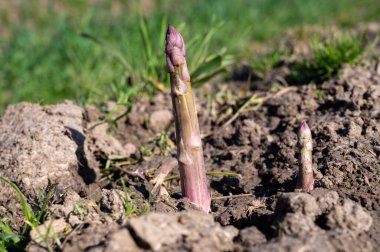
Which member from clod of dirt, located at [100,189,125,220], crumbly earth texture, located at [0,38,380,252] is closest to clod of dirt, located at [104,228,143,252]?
crumbly earth texture, located at [0,38,380,252]

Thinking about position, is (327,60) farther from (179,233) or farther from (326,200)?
(179,233)

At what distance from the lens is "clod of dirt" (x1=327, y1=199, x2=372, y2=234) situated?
76.4 inches

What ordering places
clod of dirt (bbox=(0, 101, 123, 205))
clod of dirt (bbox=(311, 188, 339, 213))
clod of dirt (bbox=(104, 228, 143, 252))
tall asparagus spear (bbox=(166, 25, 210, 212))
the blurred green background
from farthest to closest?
1. the blurred green background
2. clod of dirt (bbox=(0, 101, 123, 205))
3. tall asparagus spear (bbox=(166, 25, 210, 212))
4. clod of dirt (bbox=(311, 188, 339, 213))
5. clod of dirt (bbox=(104, 228, 143, 252))

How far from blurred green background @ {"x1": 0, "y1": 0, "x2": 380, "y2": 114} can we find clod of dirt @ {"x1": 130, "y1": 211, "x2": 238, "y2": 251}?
4.93 feet

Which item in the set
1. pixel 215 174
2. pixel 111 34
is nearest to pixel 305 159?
pixel 215 174

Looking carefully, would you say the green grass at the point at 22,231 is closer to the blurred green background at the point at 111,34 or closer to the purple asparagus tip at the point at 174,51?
the purple asparagus tip at the point at 174,51

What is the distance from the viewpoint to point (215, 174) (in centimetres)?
270

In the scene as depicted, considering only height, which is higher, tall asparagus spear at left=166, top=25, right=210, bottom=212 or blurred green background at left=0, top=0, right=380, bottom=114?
blurred green background at left=0, top=0, right=380, bottom=114

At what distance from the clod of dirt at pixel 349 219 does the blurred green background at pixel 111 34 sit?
170 centimetres

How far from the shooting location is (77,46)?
5.26 metres

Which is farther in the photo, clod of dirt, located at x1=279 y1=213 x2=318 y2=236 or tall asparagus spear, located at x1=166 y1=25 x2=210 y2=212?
tall asparagus spear, located at x1=166 y1=25 x2=210 y2=212

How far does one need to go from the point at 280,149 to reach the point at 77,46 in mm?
3168

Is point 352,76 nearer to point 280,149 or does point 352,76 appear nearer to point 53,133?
point 280,149

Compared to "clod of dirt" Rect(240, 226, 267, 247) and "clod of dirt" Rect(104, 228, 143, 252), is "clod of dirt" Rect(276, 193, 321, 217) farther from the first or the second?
"clod of dirt" Rect(104, 228, 143, 252)
